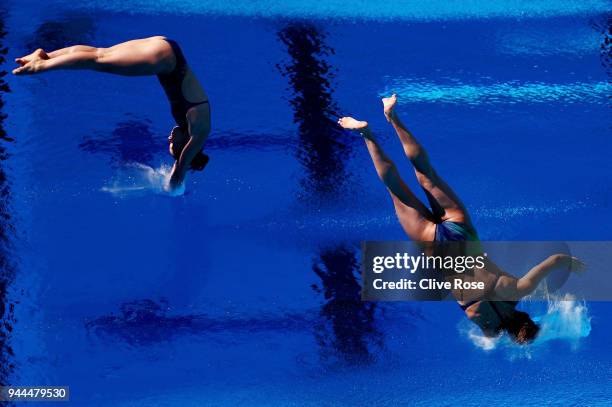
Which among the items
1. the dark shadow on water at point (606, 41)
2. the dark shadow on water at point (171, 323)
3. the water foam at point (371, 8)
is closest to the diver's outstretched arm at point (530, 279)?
the dark shadow on water at point (171, 323)

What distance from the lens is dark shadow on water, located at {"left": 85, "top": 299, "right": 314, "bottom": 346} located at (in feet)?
17.5

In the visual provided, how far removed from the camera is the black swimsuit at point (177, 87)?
5461 mm

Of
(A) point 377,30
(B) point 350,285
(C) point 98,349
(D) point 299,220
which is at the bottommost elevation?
(C) point 98,349

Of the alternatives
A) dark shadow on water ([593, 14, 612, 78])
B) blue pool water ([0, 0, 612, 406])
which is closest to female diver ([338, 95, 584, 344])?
blue pool water ([0, 0, 612, 406])

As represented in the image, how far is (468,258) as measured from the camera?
5297 mm

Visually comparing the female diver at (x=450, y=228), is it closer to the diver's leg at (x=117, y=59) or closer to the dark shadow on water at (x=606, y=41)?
the diver's leg at (x=117, y=59)

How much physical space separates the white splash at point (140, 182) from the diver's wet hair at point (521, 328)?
2.20m

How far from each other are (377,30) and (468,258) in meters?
1.81

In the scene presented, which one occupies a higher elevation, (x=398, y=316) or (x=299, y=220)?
(x=299, y=220)

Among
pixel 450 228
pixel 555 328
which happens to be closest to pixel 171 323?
pixel 450 228

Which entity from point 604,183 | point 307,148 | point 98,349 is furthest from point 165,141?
point 604,183

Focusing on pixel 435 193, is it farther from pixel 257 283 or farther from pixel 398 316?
pixel 257 283

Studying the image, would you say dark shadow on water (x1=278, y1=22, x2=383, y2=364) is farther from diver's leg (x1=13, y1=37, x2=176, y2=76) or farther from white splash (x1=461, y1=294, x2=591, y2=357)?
diver's leg (x1=13, y1=37, x2=176, y2=76)

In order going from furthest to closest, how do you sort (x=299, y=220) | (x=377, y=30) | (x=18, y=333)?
(x=377, y=30) < (x=299, y=220) < (x=18, y=333)
